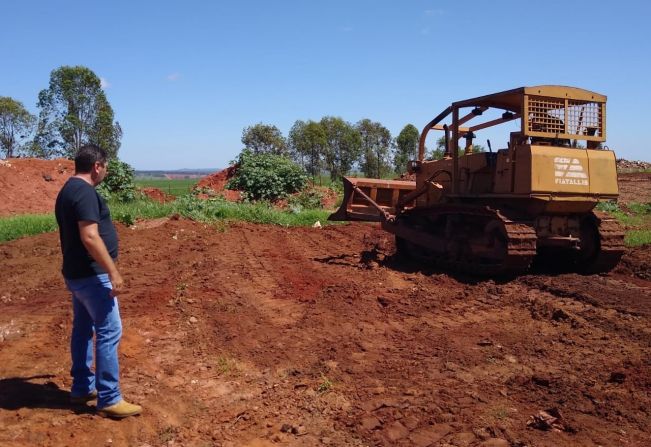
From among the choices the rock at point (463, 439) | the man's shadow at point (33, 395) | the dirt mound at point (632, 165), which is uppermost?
the dirt mound at point (632, 165)

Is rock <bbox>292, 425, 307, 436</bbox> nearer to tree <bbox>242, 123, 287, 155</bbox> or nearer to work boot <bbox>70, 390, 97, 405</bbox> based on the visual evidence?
work boot <bbox>70, 390, 97, 405</bbox>

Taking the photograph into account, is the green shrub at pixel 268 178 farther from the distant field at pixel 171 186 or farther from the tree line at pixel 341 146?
the tree line at pixel 341 146

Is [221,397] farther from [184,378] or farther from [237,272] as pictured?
[237,272]

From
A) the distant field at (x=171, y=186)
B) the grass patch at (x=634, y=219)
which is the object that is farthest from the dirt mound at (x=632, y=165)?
the distant field at (x=171, y=186)

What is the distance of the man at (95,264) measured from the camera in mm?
3979

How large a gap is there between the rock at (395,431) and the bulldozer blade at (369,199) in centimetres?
699

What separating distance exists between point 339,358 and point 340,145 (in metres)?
30.0

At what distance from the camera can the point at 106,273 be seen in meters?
4.11

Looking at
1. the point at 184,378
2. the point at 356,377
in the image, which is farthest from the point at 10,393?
the point at 356,377

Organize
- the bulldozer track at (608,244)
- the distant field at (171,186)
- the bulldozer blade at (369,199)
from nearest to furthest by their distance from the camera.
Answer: the bulldozer track at (608,244) < the bulldozer blade at (369,199) < the distant field at (171,186)

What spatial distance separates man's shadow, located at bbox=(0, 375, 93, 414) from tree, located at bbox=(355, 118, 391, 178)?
30998 mm

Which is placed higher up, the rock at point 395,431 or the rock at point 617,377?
the rock at point 617,377

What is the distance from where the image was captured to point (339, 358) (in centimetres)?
547

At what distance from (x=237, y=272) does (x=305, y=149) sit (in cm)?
2552
